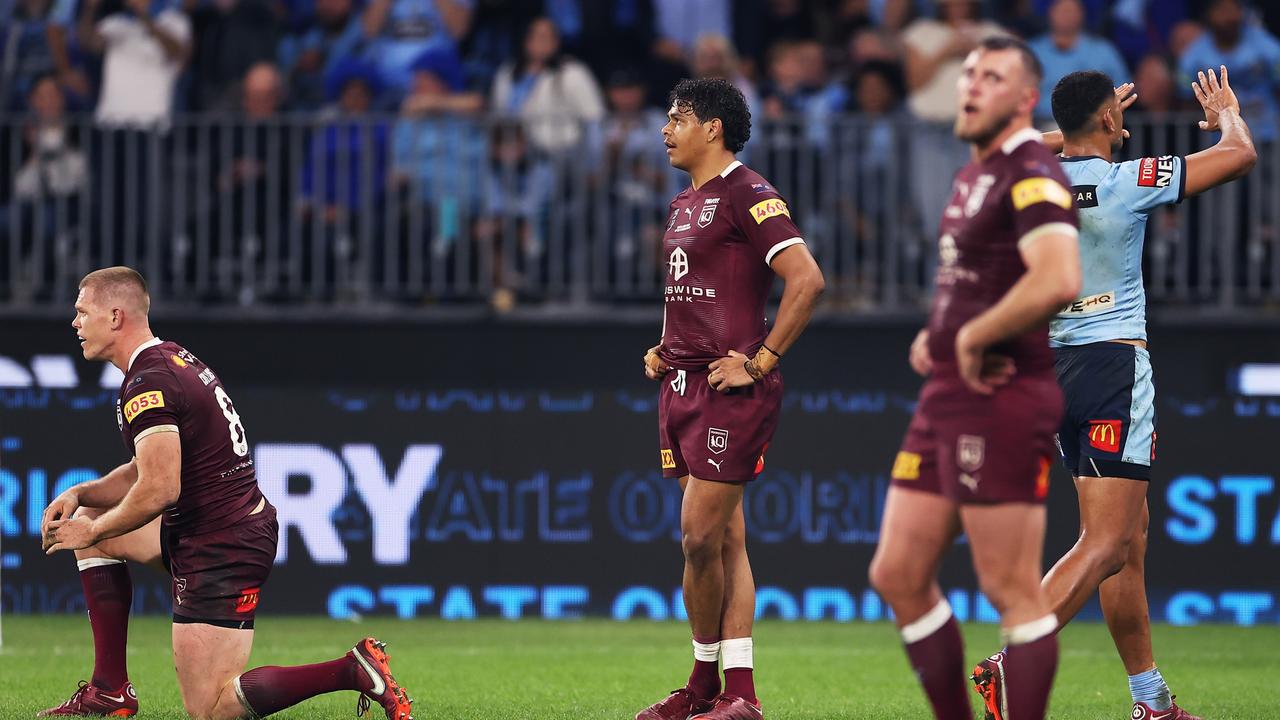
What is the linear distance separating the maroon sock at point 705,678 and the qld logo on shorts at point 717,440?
2.72 feet

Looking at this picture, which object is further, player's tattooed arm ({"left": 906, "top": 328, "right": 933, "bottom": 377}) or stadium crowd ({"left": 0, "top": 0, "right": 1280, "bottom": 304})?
stadium crowd ({"left": 0, "top": 0, "right": 1280, "bottom": 304})

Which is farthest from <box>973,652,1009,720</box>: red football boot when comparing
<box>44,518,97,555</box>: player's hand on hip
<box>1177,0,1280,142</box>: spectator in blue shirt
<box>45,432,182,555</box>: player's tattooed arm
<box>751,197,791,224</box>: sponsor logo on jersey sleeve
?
<box>1177,0,1280,142</box>: spectator in blue shirt

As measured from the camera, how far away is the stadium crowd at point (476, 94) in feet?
41.2

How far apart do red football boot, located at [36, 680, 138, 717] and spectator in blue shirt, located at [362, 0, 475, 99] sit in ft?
23.6

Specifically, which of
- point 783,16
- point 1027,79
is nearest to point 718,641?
point 1027,79

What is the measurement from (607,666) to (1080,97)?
4154 millimetres

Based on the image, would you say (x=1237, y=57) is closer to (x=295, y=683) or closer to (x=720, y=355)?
(x=720, y=355)

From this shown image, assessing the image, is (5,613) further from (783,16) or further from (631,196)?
(783,16)

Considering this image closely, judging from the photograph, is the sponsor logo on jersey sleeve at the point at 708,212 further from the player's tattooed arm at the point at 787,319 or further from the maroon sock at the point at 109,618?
the maroon sock at the point at 109,618

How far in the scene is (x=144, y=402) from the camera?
6.89 meters

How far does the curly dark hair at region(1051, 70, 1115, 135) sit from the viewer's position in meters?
7.03

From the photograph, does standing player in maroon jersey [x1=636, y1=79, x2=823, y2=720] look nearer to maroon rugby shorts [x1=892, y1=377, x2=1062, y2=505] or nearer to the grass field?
the grass field

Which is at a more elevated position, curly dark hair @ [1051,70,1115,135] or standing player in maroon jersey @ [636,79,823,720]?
curly dark hair @ [1051,70,1115,135]

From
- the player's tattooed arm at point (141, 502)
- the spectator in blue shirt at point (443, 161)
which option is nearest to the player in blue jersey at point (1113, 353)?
the player's tattooed arm at point (141, 502)
